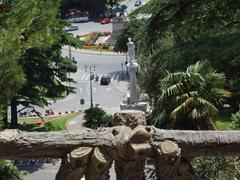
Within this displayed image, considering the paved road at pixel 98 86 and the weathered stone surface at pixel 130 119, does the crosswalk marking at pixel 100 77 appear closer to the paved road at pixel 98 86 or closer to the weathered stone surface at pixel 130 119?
the paved road at pixel 98 86

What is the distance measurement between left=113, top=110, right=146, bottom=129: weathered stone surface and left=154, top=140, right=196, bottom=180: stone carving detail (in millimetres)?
403

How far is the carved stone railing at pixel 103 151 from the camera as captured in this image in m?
6.79

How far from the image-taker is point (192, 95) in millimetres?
14617

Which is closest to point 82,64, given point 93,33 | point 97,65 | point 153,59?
point 97,65

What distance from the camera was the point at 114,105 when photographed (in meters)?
51.5

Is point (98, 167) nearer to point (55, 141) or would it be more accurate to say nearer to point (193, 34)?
point (55, 141)

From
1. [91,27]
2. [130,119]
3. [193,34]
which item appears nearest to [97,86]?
[91,27]

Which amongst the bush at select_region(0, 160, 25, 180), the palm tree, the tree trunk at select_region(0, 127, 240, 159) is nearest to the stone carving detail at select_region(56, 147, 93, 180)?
the tree trunk at select_region(0, 127, 240, 159)

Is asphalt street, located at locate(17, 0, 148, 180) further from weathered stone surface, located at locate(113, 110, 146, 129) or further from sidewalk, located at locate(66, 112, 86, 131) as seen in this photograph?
weathered stone surface, located at locate(113, 110, 146, 129)

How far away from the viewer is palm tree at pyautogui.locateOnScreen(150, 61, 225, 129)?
47.2 feet

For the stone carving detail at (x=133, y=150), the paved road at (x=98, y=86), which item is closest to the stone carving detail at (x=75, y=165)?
the stone carving detail at (x=133, y=150)

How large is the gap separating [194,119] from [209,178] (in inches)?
73.7

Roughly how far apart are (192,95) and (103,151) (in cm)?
800

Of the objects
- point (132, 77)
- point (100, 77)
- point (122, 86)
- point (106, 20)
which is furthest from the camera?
point (106, 20)
